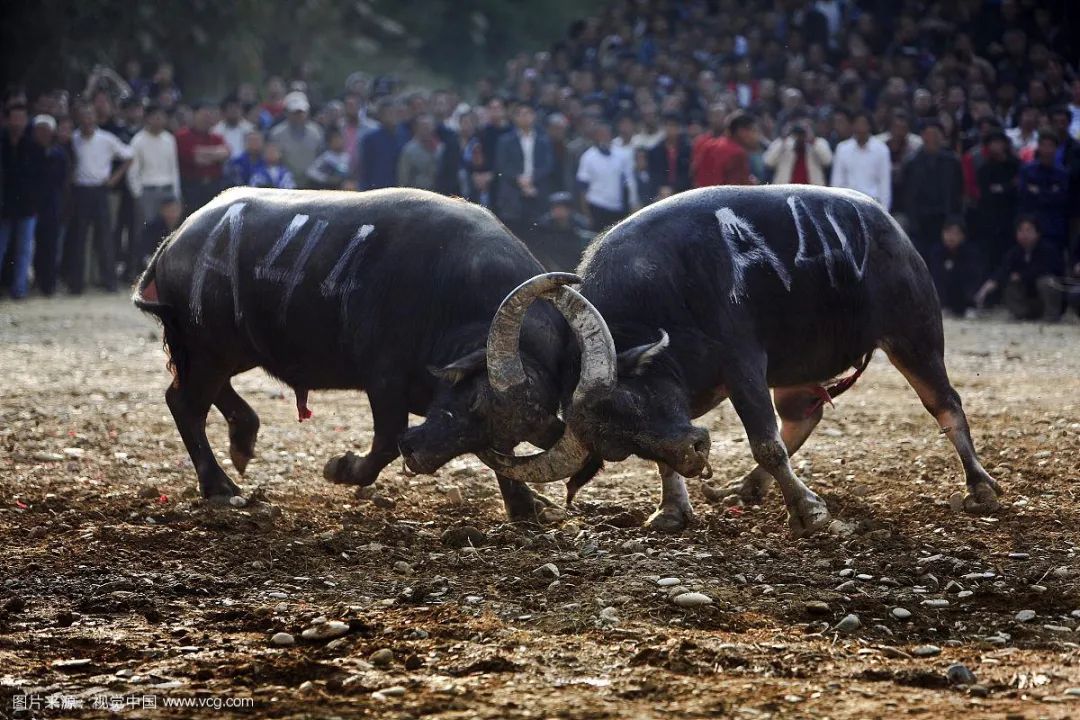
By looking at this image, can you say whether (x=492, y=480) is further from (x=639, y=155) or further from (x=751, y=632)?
(x=639, y=155)

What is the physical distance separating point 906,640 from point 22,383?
837 cm

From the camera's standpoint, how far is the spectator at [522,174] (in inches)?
706

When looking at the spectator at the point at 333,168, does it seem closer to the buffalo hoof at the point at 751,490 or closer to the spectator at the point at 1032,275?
the spectator at the point at 1032,275

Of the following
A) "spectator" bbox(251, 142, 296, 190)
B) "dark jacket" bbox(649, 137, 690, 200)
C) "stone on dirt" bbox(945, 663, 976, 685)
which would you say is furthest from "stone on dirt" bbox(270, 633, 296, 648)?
"dark jacket" bbox(649, 137, 690, 200)

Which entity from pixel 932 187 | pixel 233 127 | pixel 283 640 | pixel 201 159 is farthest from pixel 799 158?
pixel 283 640

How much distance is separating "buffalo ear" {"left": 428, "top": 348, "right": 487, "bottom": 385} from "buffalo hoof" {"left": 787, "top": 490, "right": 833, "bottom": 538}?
1573 mm

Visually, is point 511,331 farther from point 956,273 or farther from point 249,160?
point 249,160

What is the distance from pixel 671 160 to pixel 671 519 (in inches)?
439

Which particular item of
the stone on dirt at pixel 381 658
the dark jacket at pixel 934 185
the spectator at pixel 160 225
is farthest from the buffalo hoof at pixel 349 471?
the spectator at pixel 160 225

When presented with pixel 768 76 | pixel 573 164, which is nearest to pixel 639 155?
pixel 573 164

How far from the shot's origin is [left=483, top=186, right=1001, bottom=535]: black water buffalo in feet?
20.9

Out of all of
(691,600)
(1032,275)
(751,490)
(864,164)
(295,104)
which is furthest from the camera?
(295,104)

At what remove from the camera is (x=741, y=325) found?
6840mm

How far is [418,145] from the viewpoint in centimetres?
1844
